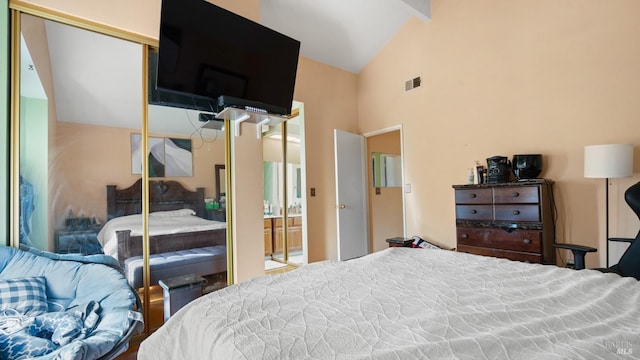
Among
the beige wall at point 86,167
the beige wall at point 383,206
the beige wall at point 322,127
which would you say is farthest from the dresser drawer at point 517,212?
the beige wall at point 86,167

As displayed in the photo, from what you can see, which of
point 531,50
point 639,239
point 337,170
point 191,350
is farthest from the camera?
point 337,170

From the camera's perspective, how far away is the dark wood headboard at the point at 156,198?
2.32m

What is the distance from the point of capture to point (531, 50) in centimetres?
284

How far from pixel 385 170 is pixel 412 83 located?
1517 millimetres

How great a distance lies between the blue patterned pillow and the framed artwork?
0.97 metres

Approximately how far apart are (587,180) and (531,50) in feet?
4.31

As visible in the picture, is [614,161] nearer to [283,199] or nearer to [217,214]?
[217,214]

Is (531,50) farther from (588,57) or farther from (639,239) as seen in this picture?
(639,239)

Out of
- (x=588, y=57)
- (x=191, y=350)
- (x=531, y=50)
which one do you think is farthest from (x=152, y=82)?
(x=588, y=57)

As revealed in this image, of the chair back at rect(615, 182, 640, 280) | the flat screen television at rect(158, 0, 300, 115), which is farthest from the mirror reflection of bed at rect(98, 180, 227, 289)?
the chair back at rect(615, 182, 640, 280)

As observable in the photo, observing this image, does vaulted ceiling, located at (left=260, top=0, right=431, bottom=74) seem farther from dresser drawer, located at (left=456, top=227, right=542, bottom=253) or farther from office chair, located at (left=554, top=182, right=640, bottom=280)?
office chair, located at (left=554, top=182, right=640, bottom=280)

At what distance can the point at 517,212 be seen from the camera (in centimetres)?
258

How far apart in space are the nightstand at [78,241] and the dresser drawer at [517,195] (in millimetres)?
3345

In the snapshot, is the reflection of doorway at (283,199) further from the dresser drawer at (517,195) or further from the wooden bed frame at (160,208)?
the dresser drawer at (517,195)
